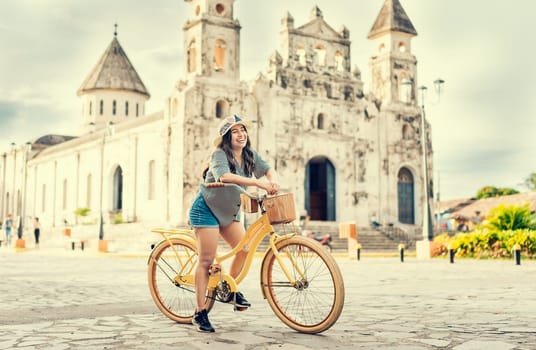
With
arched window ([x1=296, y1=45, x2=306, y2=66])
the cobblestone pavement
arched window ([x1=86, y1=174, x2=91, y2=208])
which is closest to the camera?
the cobblestone pavement

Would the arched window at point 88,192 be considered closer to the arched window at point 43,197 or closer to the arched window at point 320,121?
the arched window at point 43,197

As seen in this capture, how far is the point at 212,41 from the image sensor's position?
34.3 m

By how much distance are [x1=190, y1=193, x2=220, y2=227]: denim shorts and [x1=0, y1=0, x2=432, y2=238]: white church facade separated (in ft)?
89.0

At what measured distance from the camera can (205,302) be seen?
5234mm

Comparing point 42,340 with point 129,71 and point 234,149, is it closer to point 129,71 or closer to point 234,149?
point 234,149

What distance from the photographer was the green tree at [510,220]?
19.3 metres

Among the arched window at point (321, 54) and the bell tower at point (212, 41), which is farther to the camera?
the arched window at point (321, 54)

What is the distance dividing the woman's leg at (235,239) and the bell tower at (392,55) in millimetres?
36359

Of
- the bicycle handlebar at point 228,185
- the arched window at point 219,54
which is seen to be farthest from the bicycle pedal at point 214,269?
the arched window at point 219,54

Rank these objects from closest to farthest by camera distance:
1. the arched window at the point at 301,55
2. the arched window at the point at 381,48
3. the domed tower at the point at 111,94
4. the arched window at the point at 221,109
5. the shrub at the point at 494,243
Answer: the shrub at the point at 494,243 → the arched window at the point at 221,109 → the arched window at the point at 301,55 → the arched window at the point at 381,48 → the domed tower at the point at 111,94

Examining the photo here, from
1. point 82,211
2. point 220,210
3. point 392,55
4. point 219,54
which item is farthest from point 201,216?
point 82,211

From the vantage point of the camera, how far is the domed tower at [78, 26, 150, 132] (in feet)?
173

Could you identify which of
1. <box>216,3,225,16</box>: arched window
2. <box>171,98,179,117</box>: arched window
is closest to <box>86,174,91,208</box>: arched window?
<box>171,98,179,117</box>: arched window

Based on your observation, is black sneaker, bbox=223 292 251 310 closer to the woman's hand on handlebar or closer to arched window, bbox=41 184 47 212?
the woman's hand on handlebar
